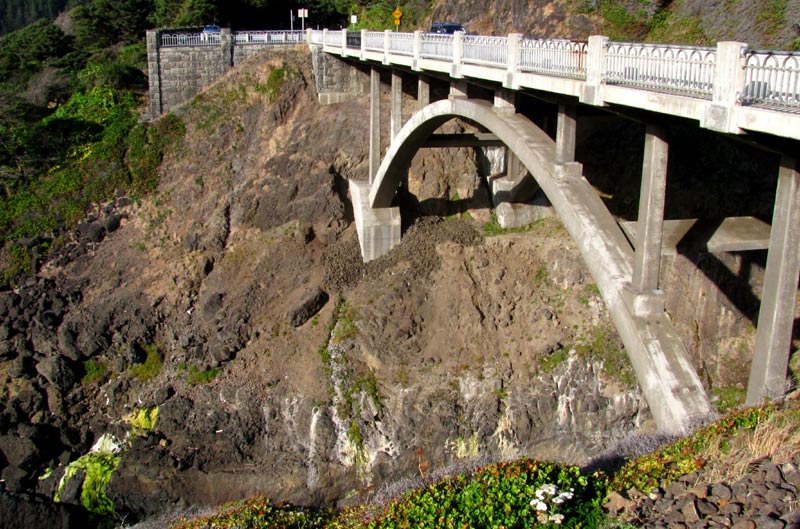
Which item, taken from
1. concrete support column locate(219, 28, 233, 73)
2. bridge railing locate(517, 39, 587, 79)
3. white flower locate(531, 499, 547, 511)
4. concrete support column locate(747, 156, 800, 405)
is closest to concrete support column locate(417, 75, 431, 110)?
bridge railing locate(517, 39, 587, 79)

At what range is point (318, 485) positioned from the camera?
61.8 ft

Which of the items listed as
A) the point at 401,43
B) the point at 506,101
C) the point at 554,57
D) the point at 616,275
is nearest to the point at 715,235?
the point at 616,275

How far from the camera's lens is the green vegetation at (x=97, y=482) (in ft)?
59.7

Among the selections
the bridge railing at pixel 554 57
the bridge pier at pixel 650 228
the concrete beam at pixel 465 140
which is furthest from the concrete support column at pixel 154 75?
the bridge pier at pixel 650 228

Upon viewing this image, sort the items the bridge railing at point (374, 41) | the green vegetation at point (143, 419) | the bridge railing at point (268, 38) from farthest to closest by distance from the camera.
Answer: the bridge railing at point (268, 38) → the bridge railing at point (374, 41) → the green vegetation at point (143, 419)

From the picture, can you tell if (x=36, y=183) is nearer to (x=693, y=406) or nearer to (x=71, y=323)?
(x=71, y=323)

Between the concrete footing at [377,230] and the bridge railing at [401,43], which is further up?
the bridge railing at [401,43]

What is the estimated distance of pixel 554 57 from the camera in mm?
12344

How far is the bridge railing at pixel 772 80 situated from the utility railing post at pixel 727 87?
0.25 feet

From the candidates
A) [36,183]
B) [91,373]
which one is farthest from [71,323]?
[36,183]

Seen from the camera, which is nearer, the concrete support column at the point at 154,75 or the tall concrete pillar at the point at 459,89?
the tall concrete pillar at the point at 459,89

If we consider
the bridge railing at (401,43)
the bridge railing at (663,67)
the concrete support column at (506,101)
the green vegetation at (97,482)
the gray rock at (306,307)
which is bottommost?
the green vegetation at (97,482)

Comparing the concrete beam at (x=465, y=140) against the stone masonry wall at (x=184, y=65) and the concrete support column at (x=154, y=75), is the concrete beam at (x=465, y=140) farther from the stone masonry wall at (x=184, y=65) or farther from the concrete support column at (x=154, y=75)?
the concrete support column at (x=154, y=75)

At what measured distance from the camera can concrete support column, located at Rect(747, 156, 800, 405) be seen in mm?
8289
